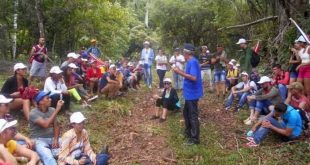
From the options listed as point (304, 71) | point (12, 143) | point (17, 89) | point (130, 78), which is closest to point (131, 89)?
point (130, 78)

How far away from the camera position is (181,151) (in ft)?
25.7

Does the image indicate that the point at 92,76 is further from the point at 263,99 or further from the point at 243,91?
the point at 263,99

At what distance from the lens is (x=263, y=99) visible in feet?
31.1

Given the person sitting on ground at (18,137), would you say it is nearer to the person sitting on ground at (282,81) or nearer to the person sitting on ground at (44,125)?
the person sitting on ground at (44,125)

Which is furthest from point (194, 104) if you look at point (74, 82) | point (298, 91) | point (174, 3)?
point (174, 3)

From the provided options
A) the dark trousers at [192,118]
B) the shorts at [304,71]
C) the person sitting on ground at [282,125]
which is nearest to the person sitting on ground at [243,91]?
the shorts at [304,71]

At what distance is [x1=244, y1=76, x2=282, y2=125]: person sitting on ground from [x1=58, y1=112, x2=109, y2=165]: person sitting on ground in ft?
15.0

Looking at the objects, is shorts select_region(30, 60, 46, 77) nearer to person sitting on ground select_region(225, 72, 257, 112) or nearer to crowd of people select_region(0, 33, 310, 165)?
crowd of people select_region(0, 33, 310, 165)

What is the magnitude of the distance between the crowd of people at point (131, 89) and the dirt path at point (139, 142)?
57 cm

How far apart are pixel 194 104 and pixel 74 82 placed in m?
4.25

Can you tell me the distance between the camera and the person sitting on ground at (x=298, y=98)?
8.36 metres

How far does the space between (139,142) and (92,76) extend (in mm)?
4492

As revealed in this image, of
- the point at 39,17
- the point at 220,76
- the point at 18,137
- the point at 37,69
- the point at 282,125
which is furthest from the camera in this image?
the point at 39,17

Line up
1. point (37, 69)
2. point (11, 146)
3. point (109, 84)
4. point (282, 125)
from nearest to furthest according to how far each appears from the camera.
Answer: point (11, 146) → point (282, 125) → point (109, 84) → point (37, 69)
